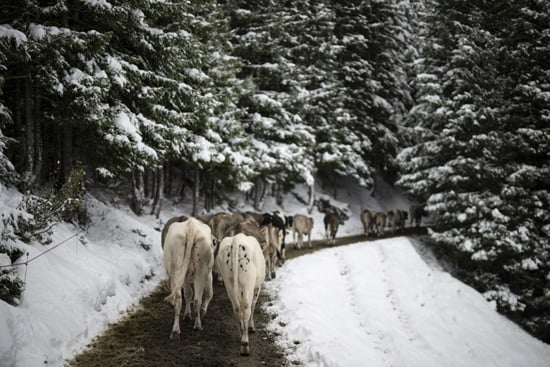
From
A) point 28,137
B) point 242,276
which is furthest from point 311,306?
point 28,137

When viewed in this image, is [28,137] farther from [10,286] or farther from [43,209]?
[10,286]

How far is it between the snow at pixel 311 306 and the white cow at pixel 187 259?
1.53m

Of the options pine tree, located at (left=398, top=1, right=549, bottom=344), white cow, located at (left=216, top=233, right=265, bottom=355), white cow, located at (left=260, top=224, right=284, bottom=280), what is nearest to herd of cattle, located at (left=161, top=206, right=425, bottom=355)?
white cow, located at (left=216, top=233, right=265, bottom=355)

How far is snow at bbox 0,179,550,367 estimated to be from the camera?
17.0 ft

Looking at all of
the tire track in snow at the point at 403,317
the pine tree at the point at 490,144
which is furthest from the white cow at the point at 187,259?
the pine tree at the point at 490,144

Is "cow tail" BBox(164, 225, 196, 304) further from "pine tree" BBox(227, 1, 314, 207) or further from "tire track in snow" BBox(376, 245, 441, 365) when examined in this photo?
"pine tree" BBox(227, 1, 314, 207)

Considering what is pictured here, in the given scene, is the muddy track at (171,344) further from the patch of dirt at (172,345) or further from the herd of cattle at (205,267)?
the herd of cattle at (205,267)

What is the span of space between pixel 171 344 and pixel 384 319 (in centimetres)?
568

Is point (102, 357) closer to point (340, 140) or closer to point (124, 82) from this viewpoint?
point (124, 82)

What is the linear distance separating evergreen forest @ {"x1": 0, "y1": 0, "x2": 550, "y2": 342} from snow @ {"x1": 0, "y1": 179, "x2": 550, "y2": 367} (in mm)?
1134

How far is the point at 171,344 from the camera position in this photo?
18.1 ft

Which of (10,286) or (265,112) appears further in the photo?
(265,112)

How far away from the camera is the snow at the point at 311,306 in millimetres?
5180

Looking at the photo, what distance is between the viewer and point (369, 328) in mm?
8148
